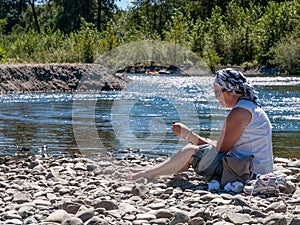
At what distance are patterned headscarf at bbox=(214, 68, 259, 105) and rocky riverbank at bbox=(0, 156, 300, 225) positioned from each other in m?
1.02

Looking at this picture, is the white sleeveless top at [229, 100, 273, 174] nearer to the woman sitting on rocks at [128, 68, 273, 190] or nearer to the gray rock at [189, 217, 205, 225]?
the woman sitting on rocks at [128, 68, 273, 190]

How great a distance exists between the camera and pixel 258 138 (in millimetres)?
6223

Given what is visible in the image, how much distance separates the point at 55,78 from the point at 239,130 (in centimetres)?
2226

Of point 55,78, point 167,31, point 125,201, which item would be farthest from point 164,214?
point 167,31

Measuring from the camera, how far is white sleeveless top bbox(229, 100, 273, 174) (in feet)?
20.3

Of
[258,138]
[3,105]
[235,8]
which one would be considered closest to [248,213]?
[258,138]

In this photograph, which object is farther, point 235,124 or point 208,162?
point 208,162

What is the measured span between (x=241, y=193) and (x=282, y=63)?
1643 inches

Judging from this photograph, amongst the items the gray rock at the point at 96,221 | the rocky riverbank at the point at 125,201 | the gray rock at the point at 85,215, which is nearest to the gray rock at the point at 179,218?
the rocky riverbank at the point at 125,201

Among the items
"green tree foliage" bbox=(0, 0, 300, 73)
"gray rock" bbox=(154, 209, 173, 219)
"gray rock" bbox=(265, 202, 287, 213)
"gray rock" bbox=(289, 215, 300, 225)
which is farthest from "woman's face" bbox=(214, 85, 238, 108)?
"green tree foliage" bbox=(0, 0, 300, 73)

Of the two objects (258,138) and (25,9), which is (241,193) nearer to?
(258,138)

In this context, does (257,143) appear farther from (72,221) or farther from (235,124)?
(72,221)

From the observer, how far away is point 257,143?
20.4 feet

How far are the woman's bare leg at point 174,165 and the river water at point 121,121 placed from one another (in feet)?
10.8
